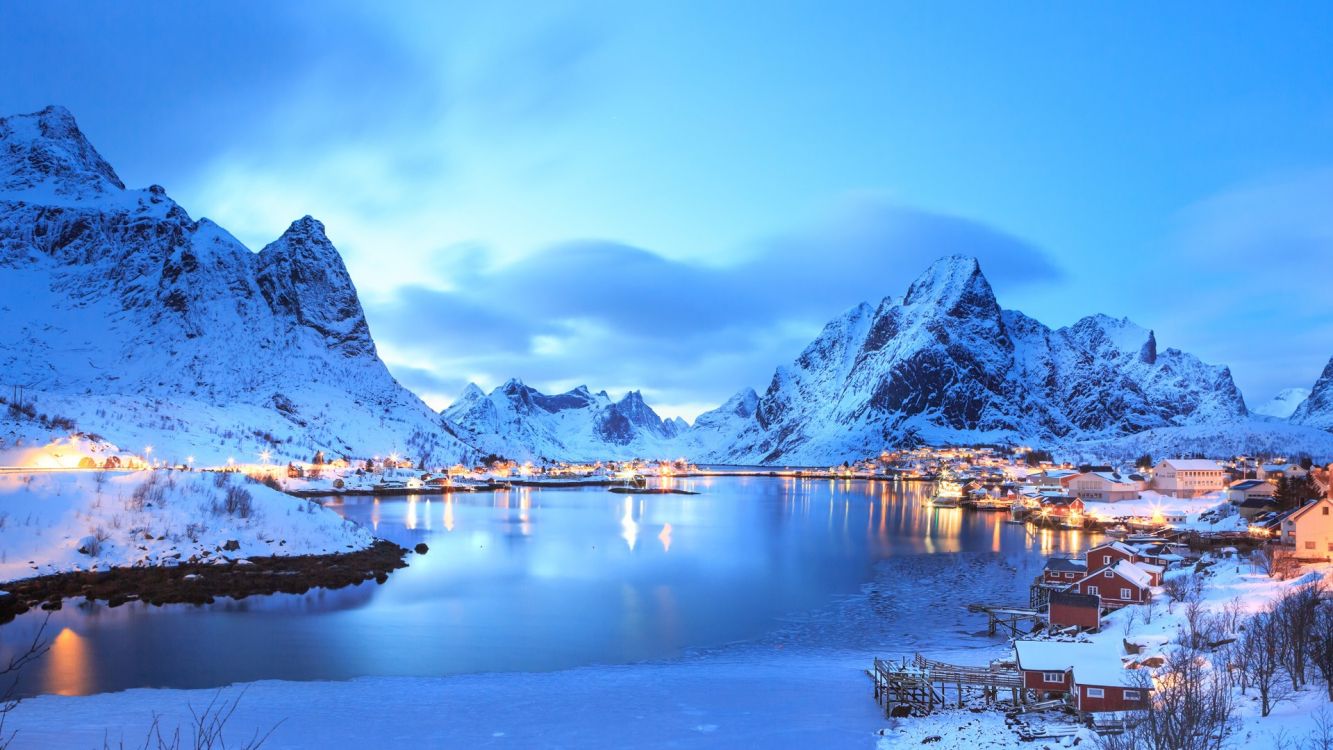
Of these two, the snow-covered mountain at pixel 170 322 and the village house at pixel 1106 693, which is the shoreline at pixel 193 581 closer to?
the village house at pixel 1106 693

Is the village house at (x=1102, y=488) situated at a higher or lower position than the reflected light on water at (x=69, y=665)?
lower

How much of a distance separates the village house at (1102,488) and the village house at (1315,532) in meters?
63.5

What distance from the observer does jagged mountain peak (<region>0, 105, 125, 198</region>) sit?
180 meters

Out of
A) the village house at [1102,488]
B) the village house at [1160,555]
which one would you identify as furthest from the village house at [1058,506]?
the village house at [1160,555]

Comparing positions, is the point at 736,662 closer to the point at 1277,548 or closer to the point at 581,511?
the point at 1277,548

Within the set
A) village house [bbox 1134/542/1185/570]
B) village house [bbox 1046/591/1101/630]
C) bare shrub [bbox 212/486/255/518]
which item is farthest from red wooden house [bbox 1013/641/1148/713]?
bare shrub [bbox 212/486/255/518]

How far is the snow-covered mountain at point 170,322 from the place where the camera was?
5561 inches

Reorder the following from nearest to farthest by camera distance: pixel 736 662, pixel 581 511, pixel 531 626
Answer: pixel 736 662, pixel 531 626, pixel 581 511

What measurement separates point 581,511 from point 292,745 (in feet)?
291

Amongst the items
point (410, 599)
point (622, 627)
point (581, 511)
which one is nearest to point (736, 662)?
point (622, 627)

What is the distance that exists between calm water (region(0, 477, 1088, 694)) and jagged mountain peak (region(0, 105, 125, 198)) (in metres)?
160

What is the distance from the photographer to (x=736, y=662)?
2980cm

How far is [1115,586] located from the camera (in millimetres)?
39531

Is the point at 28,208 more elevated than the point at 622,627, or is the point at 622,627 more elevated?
the point at 28,208
